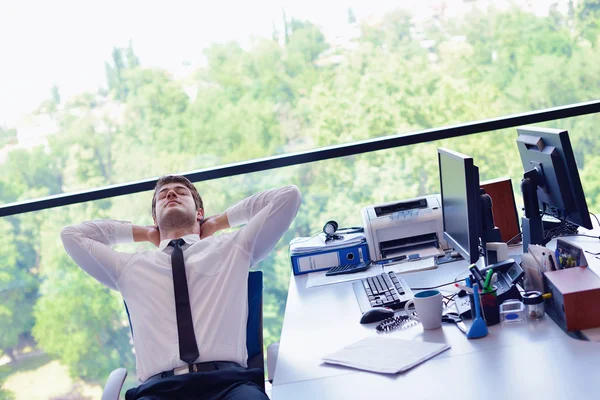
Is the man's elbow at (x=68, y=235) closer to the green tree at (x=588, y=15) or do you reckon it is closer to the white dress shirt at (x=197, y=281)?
the white dress shirt at (x=197, y=281)

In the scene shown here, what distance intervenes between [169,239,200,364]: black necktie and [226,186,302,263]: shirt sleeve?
0.75 feet

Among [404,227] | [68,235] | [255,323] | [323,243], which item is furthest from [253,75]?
[255,323]

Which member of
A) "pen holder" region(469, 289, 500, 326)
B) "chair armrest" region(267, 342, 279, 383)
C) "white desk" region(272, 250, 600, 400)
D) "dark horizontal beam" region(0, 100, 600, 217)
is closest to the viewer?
"white desk" region(272, 250, 600, 400)

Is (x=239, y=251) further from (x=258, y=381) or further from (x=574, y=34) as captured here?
(x=574, y=34)

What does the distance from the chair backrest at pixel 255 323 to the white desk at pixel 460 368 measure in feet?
0.81

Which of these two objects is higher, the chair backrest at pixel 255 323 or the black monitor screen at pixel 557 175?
the black monitor screen at pixel 557 175

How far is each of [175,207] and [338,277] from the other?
2.26 ft

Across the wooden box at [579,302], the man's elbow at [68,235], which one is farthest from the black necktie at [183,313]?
the wooden box at [579,302]

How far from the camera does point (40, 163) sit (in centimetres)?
604

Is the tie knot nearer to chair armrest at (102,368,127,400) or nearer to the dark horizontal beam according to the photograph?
chair armrest at (102,368,127,400)

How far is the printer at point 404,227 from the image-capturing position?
2877mm

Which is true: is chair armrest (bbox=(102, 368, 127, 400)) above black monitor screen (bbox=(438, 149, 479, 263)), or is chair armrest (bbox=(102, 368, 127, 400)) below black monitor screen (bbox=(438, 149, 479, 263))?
below

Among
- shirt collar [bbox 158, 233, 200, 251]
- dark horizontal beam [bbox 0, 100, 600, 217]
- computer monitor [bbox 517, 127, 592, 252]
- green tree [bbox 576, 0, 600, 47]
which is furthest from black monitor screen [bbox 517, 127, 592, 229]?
green tree [bbox 576, 0, 600, 47]

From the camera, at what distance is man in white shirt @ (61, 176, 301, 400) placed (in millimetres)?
2092
